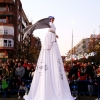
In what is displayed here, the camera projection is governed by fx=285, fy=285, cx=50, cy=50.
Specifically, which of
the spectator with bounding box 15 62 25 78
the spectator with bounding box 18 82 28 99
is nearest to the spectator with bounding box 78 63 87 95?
the spectator with bounding box 18 82 28 99

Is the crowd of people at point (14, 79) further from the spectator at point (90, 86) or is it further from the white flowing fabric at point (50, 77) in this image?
the white flowing fabric at point (50, 77)

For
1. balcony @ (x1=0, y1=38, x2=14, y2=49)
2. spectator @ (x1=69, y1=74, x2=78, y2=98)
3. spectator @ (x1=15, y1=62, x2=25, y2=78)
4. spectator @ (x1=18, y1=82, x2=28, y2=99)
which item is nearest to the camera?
spectator @ (x1=69, y1=74, x2=78, y2=98)

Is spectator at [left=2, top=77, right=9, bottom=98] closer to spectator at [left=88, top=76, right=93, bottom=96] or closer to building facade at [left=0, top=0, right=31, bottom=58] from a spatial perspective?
spectator at [left=88, top=76, right=93, bottom=96]

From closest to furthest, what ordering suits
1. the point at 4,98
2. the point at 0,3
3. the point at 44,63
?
the point at 44,63 → the point at 4,98 → the point at 0,3

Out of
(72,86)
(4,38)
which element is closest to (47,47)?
(72,86)

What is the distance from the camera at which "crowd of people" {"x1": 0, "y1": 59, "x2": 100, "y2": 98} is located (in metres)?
14.8

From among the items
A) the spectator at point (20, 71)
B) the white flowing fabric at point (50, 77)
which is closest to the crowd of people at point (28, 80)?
the spectator at point (20, 71)

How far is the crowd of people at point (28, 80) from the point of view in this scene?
14805 millimetres

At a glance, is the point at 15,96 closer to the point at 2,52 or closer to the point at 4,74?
the point at 4,74

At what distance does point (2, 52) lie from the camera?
211 feet

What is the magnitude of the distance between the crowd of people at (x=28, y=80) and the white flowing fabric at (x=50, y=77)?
3460 mm

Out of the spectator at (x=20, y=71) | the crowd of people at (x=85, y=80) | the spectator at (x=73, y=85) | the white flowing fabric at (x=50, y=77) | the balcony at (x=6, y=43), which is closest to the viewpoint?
the white flowing fabric at (x=50, y=77)

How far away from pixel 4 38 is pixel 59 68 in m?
53.0

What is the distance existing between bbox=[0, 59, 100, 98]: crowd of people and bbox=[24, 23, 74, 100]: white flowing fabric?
11.4 ft
